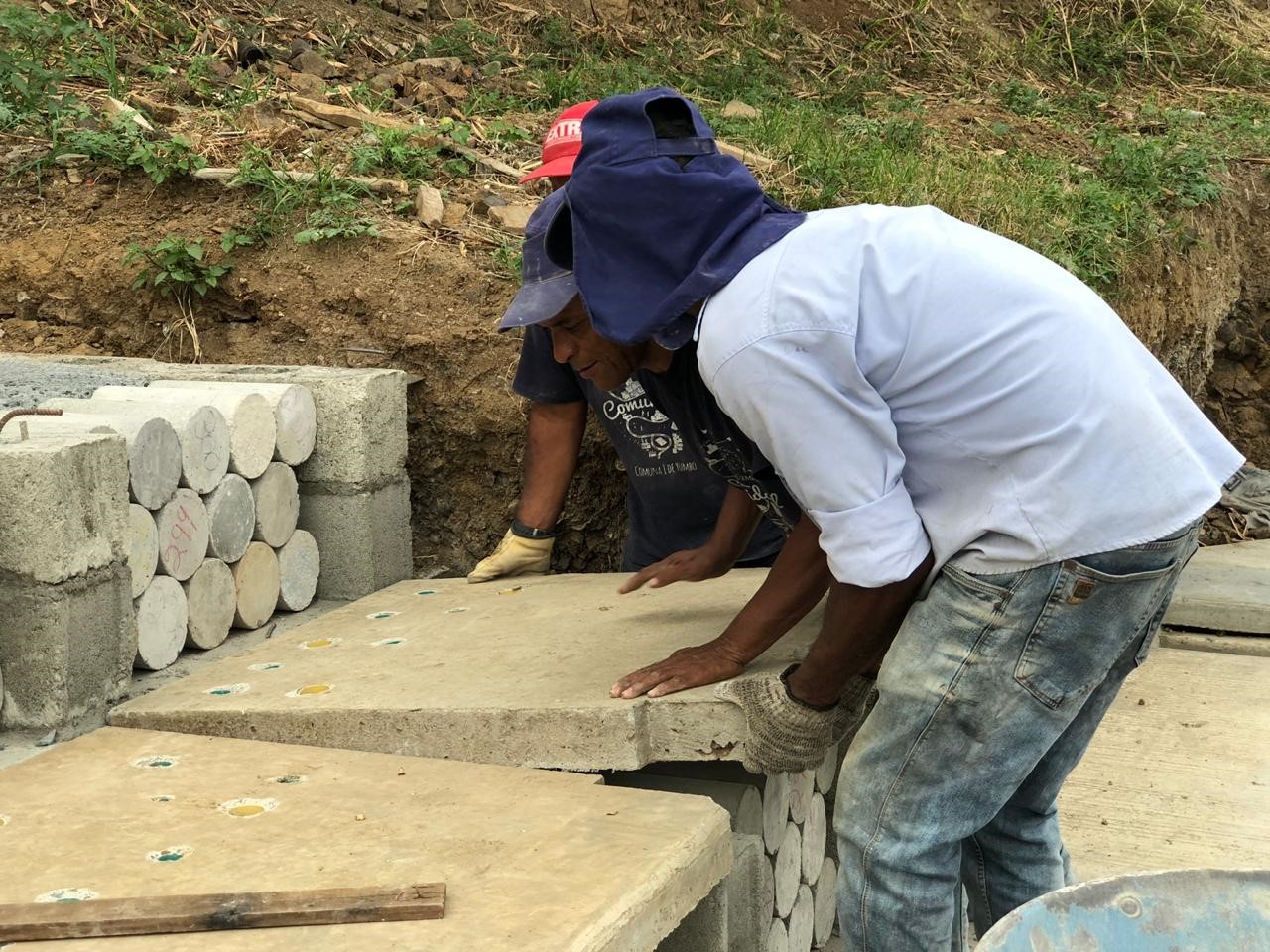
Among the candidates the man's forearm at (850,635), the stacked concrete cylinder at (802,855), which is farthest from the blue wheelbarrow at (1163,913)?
the stacked concrete cylinder at (802,855)

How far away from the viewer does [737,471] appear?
2.68 metres

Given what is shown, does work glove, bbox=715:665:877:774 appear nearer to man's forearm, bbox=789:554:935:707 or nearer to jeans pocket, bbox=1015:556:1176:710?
man's forearm, bbox=789:554:935:707

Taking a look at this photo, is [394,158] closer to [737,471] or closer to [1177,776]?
[737,471]

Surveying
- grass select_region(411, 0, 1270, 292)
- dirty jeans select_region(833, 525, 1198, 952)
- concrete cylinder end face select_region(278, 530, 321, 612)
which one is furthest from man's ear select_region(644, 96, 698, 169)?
grass select_region(411, 0, 1270, 292)

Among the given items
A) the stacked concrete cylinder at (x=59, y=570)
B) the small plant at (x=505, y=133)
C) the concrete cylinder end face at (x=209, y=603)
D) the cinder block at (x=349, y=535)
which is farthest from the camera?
the small plant at (x=505, y=133)

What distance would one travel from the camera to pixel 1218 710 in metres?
4.58

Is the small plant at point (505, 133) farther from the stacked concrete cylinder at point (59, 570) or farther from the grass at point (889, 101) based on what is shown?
the stacked concrete cylinder at point (59, 570)

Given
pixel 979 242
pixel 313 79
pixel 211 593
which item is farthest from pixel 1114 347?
pixel 313 79

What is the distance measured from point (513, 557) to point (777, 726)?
5.28ft

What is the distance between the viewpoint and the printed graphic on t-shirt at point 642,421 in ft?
12.4

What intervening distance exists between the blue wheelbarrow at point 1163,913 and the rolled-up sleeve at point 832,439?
57cm

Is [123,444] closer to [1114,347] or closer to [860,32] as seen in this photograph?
[1114,347]

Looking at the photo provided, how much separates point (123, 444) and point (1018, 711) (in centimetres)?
200

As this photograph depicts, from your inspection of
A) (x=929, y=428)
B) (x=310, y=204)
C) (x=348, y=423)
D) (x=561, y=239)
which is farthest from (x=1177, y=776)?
(x=310, y=204)
